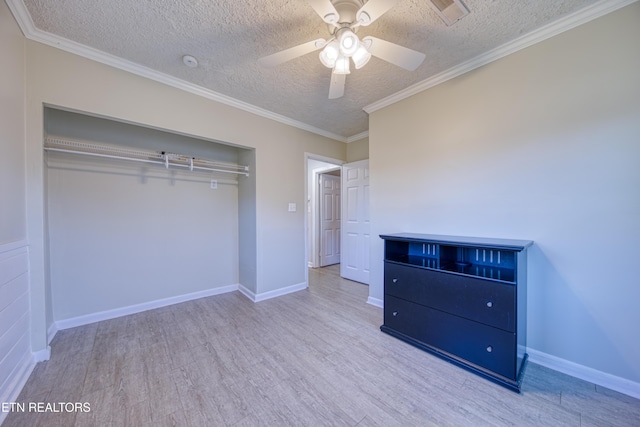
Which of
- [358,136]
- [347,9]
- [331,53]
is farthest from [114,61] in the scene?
[358,136]

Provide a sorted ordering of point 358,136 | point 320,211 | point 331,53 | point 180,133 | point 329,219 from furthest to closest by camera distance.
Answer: point 329,219, point 320,211, point 358,136, point 180,133, point 331,53

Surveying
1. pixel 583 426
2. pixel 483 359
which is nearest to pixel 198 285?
pixel 483 359

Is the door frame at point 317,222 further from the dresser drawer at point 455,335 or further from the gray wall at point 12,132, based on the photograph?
the gray wall at point 12,132

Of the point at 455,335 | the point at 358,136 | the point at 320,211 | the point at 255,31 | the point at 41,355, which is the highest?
the point at 255,31

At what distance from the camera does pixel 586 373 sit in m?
1.67

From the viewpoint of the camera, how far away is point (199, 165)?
123 inches

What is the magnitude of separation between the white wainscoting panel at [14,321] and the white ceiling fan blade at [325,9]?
7.76ft

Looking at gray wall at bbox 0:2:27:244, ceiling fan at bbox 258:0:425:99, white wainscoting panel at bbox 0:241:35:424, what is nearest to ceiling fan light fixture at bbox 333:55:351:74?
ceiling fan at bbox 258:0:425:99

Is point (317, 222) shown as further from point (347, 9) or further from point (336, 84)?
point (347, 9)

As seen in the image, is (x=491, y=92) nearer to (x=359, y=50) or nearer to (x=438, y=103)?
(x=438, y=103)

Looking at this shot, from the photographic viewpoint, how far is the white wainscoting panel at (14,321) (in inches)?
55.8

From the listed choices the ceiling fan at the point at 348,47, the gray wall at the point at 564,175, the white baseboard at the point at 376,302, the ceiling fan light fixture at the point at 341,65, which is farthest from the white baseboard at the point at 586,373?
the ceiling fan light fixture at the point at 341,65

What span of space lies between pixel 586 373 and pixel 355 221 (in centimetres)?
294

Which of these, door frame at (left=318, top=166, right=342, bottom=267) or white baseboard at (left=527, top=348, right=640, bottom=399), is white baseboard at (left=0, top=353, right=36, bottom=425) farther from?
door frame at (left=318, top=166, right=342, bottom=267)
